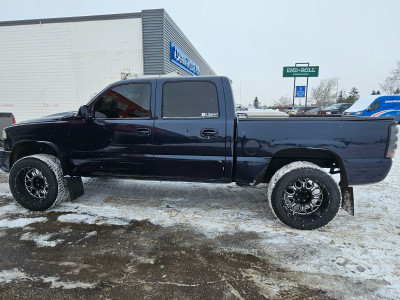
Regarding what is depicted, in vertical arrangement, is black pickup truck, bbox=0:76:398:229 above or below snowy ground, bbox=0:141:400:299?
above

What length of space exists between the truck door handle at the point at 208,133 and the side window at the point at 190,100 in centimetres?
19

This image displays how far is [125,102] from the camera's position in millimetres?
3672

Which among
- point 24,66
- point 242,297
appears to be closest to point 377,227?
point 242,297

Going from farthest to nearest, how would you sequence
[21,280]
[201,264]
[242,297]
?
1. [201,264]
2. [21,280]
3. [242,297]

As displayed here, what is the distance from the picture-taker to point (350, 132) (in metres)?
3.06

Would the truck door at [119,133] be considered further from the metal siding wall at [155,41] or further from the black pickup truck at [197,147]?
the metal siding wall at [155,41]

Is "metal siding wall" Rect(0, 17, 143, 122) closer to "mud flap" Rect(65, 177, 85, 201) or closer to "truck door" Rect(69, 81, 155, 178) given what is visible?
"mud flap" Rect(65, 177, 85, 201)

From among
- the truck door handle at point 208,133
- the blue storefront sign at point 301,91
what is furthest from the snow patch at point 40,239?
the blue storefront sign at point 301,91

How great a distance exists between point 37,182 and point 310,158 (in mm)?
3960

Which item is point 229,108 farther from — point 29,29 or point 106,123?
point 29,29

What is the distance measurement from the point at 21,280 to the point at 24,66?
57.5 feet

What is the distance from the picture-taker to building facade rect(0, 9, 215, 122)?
1452 cm

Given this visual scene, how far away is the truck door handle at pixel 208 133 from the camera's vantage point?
3355 millimetres

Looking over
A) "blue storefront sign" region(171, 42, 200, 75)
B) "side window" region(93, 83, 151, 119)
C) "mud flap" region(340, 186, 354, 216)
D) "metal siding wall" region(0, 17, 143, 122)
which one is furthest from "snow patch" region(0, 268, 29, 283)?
"blue storefront sign" region(171, 42, 200, 75)
